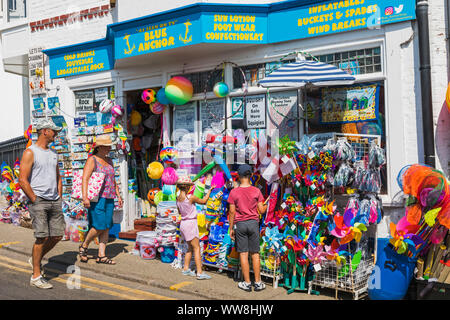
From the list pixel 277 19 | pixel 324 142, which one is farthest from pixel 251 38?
pixel 324 142

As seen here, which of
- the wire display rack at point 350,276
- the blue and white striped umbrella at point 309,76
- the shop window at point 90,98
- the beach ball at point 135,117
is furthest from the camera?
the shop window at point 90,98

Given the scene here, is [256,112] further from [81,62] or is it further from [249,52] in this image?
[81,62]

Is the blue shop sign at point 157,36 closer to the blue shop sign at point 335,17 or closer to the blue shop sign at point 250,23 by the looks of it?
the blue shop sign at point 250,23

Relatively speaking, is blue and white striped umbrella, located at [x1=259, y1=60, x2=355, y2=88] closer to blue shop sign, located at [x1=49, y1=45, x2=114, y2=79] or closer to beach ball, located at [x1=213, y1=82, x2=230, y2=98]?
beach ball, located at [x1=213, y1=82, x2=230, y2=98]

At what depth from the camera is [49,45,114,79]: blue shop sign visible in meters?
9.58

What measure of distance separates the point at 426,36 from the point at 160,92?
4702 mm

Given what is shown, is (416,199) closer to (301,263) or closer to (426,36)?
(301,263)

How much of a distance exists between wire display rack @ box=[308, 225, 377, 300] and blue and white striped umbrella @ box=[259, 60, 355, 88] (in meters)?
2.12

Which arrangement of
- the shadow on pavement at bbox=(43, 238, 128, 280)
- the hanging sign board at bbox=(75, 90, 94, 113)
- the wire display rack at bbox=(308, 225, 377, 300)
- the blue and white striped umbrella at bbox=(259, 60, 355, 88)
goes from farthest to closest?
1. the hanging sign board at bbox=(75, 90, 94, 113)
2. the shadow on pavement at bbox=(43, 238, 128, 280)
3. the blue and white striped umbrella at bbox=(259, 60, 355, 88)
4. the wire display rack at bbox=(308, 225, 377, 300)

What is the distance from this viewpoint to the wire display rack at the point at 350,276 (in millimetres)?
5699

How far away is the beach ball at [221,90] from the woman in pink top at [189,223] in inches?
79.2

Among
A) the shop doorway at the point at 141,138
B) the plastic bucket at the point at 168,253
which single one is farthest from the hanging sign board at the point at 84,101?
the plastic bucket at the point at 168,253

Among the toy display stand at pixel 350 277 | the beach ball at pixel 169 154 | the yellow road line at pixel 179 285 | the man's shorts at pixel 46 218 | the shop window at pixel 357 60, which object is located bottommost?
the yellow road line at pixel 179 285

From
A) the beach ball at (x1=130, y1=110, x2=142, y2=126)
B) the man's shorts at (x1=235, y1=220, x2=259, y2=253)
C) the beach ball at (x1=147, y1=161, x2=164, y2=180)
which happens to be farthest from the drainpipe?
the beach ball at (x1=130, y1=110, x2=142, y2=126)
